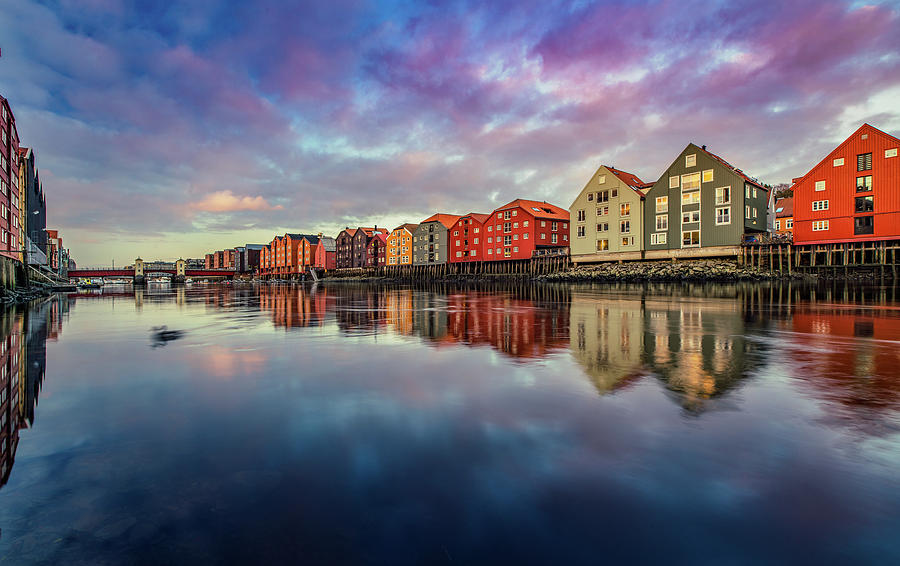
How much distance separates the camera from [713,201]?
176ft

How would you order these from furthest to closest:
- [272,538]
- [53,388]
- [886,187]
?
1. [886,187]
2. [53,388]
3. [272,538]

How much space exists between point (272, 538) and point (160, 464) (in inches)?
79.9

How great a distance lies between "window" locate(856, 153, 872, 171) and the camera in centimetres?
4616

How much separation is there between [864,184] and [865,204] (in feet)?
7.26

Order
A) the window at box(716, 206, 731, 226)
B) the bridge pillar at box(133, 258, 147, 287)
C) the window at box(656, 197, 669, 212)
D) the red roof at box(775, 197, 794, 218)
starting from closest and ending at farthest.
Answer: the window at box(716, 206, 731, 226) → the window at box(656, 197, 669, 212) → the red roof at box(775, 197, 794, 218) → the bridge pillar at box(133, 258, 147, 287)

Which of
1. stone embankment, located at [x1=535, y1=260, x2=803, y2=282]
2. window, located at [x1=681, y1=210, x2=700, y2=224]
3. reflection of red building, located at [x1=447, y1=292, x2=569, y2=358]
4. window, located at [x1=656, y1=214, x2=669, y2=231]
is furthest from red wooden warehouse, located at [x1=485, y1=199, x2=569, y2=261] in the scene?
reflection of red building, located at [x1=447, y1=292, x2=569, y2=358]

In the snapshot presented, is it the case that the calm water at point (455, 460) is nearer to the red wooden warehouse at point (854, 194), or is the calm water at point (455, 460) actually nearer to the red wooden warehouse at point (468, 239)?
the red wooden warehouse at point (854, 194)

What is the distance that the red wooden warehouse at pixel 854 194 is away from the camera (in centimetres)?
4472

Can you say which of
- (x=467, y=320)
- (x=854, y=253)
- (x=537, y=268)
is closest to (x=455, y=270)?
(x=537, y=268)

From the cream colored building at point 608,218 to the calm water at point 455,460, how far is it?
54.9 metres

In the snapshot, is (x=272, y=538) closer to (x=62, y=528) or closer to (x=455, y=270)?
(x=62, y=528)

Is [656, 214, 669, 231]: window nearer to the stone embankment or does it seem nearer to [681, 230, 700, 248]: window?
[681, 230, 700, 248]: window

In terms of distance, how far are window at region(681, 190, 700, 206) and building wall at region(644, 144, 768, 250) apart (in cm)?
27

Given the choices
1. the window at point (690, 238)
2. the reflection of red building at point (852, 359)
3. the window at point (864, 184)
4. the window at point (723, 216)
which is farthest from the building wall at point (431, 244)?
the reflection of red building at point (852, 359)
